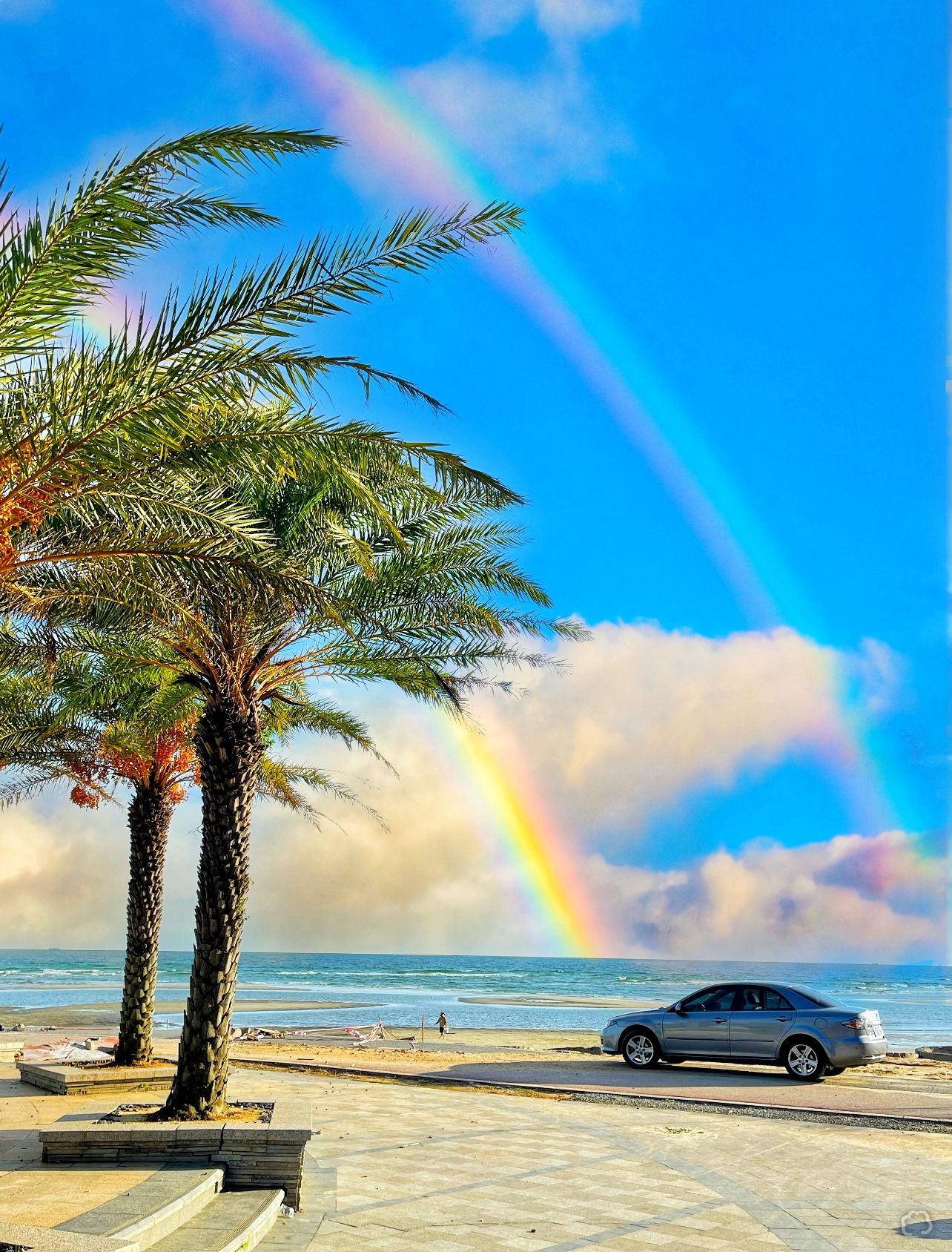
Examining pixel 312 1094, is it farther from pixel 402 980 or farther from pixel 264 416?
pixel 402 980

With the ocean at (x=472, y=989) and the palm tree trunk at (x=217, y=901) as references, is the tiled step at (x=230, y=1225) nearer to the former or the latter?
the palm tree trunk at (x=217, y=901)

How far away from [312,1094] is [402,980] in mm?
77395

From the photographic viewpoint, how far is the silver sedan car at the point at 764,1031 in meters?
16.8

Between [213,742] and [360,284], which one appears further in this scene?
[213,742]

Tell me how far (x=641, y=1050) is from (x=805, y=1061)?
9.50ft

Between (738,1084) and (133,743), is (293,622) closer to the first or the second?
(133,743)

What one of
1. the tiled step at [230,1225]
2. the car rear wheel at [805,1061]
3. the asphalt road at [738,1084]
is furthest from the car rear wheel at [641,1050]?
the tiled step at [230,1225]

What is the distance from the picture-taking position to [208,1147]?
8.02 meters

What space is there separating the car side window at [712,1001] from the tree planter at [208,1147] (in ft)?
36.8

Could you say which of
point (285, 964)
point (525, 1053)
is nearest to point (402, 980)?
point (285, 964)

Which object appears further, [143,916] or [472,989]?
[472,989]

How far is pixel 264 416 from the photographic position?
8.04 metres

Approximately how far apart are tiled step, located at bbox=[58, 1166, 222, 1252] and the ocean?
1225 inches

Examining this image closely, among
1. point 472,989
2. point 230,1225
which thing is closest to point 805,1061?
point 230,1225
